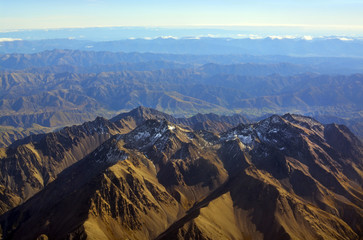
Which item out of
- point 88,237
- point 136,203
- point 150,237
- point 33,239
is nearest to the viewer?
point 88,237

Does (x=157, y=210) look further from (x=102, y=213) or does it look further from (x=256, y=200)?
(x=256, y=200)

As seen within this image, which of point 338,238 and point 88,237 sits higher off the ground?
point 88,237

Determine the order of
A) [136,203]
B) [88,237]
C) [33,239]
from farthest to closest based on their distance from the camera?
[136,203] → [33,239] → [88,237]

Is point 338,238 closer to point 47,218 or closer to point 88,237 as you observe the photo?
point 88,237

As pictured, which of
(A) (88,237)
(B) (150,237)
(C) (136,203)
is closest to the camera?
(A) (88,237)

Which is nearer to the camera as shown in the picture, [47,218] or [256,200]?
[47,218]

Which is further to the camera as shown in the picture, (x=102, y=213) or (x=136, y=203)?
(x=136, y=203)

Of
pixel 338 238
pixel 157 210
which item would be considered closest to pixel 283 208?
pixel 338 238

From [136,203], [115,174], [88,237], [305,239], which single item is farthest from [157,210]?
[305,239]

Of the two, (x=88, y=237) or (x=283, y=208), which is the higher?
(x=88, y=237)
